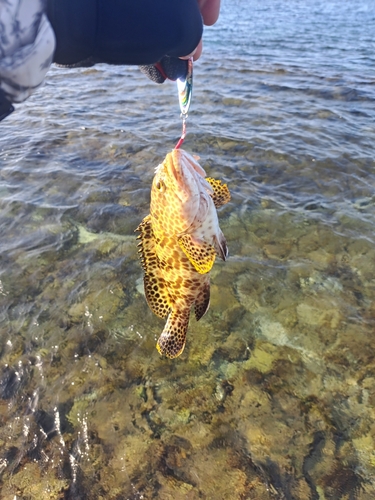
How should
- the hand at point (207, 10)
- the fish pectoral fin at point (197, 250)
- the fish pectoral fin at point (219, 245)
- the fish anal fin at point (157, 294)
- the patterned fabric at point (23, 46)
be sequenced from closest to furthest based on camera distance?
the patterned fabric at point (23, 46) → the hand at point (207, 10) → the fish pectoral fin at point (197, 250) → the fish pectoral fin at point (219, 245) → the fish anal fin at point (157, 294)

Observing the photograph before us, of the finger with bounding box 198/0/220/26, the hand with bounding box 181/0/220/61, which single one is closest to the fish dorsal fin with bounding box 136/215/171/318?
the hand with bounding box 181/0/220/61

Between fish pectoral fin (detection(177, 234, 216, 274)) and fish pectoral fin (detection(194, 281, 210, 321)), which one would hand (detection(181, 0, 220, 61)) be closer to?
fish pectoral fin (detection(177, 234, 216, 274))

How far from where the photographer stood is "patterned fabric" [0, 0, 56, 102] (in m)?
2.03

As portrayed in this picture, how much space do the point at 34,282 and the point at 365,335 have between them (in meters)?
5.28

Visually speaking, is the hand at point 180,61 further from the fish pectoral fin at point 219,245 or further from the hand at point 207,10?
the fish pectoral fin at point 219,245

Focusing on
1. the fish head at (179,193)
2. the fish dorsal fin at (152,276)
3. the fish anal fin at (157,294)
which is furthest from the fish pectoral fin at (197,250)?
the fish anal fin at (157,294)

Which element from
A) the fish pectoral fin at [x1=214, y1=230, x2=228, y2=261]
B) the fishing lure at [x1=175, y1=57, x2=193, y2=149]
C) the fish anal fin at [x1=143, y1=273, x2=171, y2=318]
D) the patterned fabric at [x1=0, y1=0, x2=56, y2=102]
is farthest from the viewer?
the fish anal fin at [x1=143, y1=273, x2=171, y2=318]

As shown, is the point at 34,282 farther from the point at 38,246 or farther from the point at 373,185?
the point at 373,185

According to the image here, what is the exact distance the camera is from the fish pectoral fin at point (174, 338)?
4199 millimetres

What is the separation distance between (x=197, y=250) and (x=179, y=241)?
213 millimetres

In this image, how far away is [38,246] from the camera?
7.03 m

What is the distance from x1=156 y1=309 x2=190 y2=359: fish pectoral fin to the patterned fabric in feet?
9.02

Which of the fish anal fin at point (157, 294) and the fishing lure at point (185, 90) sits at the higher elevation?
the fishing lure at point (185, 90)

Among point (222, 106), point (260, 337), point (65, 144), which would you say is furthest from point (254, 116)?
point (260, 337)
